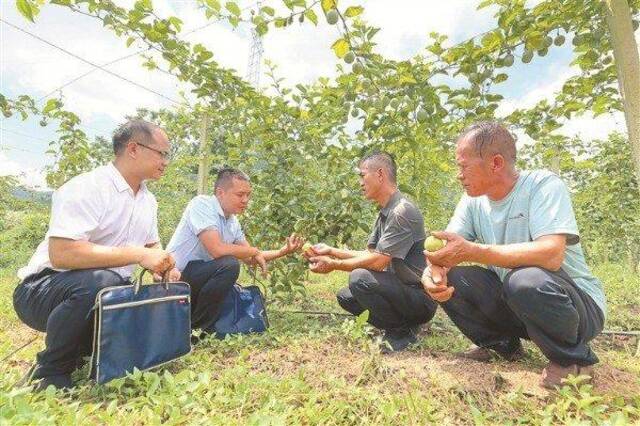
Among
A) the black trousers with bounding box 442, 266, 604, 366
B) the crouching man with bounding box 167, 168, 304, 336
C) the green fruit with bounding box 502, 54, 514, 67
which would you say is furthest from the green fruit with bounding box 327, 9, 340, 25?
the black trousers with bounding box 442, 266, 604, 366

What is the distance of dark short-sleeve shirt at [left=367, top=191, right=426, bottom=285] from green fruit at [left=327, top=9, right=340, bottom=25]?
4.01ft

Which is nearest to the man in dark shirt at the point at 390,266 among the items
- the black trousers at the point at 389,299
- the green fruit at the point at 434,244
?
the black trousers at the point at 389,299

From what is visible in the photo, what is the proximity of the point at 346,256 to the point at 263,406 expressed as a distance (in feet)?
4.82

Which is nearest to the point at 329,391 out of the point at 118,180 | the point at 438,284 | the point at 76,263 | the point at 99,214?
the point at 438,284

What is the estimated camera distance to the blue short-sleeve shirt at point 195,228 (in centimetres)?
321

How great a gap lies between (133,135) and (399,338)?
208cm

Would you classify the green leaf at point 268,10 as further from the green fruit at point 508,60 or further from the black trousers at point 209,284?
the black trousers at point 209,284

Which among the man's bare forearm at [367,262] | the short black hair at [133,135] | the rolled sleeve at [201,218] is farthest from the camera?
the rolled sleeve at [201,218]

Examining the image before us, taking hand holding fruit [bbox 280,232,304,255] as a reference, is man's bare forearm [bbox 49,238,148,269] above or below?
above

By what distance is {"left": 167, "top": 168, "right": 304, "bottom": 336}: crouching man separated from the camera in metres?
3.08

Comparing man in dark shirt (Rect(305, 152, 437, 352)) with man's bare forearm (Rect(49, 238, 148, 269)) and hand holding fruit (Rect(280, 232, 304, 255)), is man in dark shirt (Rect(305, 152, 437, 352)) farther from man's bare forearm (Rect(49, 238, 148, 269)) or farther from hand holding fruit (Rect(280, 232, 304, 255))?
man's bare forearm (Rect(49, 238, 148, 269))

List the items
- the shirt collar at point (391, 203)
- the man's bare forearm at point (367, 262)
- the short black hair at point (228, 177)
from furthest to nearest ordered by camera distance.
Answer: the short black hair at point (228, 177), the shirt collar at point (391, 203), the man's bare forearm at point (367, 262)

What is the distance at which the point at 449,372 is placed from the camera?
2.25 metres

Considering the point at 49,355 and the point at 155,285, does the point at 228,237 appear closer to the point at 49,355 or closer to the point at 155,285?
the point at 155,285
